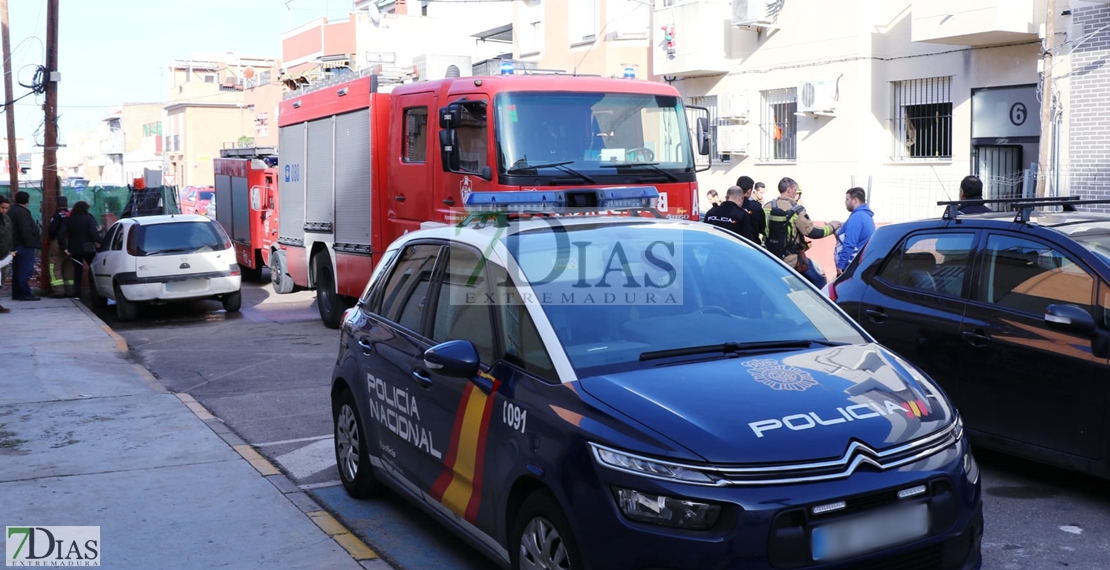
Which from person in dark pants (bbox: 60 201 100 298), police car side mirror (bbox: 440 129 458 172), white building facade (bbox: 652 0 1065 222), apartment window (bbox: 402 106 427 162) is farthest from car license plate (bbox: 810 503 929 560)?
person in dark pants (bbox: 60 201 100 298)

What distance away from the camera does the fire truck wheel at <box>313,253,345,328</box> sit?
1391cm

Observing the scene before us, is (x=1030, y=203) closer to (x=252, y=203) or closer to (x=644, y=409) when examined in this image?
(x=644, y=409)

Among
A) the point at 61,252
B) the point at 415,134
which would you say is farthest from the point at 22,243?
the point at 415,134

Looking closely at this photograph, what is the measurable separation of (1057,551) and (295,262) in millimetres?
12264

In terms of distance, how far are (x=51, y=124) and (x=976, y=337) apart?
18.1 m

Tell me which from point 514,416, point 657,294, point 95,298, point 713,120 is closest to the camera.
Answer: point 514,416

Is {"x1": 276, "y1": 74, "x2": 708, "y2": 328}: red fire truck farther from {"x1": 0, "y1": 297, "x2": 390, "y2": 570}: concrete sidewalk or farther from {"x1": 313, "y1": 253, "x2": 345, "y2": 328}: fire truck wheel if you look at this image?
{"x1": 0, "y1": 297, "x2": 390, "y2": 570}: concrete sidewalk

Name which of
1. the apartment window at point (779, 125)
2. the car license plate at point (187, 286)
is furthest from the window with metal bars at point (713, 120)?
the car license plate at point (187, 286)

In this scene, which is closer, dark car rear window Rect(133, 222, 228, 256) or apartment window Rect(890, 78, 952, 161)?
dark car rear window Rect(133, 222, 228, 256)

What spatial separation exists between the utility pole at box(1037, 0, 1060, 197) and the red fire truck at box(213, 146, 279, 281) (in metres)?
12.7

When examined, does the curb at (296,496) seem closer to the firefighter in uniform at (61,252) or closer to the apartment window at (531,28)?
the firefighter in uniform at (61,252)

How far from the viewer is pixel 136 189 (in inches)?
1109

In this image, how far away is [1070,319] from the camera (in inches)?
215

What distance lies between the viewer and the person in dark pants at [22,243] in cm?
1738
